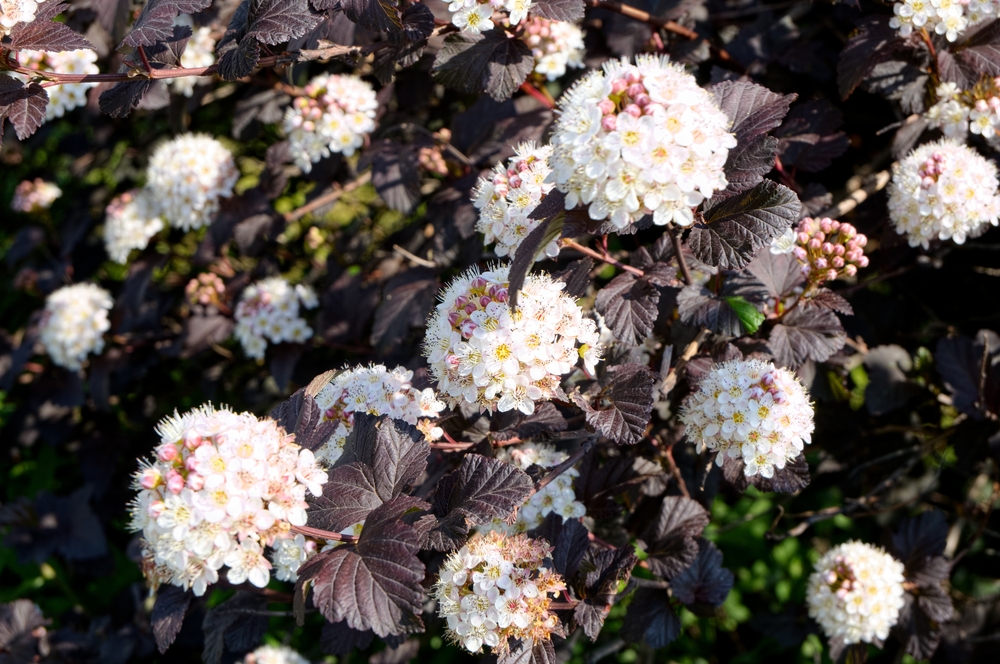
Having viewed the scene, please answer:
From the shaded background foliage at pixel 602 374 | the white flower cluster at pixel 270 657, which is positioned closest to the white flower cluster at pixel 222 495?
the shaded background foliage at pixel 602 374

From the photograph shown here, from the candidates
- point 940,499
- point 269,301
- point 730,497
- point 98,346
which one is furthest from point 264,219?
point 940,499

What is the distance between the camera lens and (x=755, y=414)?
1772 millimetres

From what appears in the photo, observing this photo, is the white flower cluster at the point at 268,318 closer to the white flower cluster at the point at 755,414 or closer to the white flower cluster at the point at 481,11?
the white flower cluster at the point at 481,11

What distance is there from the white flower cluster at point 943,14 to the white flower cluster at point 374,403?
1.64 metres

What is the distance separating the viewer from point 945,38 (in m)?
2.25

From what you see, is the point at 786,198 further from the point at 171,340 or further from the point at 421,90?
the point at 171,340

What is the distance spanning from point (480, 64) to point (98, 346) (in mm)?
2120

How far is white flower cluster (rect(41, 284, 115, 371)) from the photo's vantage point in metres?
3.17

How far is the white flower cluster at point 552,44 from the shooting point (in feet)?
7.77

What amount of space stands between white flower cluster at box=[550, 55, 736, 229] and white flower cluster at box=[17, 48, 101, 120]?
1660 millimetres

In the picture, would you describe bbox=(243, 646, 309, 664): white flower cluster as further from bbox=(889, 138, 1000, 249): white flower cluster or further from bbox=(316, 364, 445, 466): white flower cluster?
bbox=(889, 138, 1000, 249): white flower cluster

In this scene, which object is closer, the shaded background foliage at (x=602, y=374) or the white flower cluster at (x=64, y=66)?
the shaded background foliage at (x=602, y=374)

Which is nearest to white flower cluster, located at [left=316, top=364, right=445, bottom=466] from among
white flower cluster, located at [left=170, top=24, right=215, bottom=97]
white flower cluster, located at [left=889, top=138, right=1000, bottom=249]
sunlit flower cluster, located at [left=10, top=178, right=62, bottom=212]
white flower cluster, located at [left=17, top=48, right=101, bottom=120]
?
white flower cluster, located at [left=17, top=48, right=101, bottom=120]

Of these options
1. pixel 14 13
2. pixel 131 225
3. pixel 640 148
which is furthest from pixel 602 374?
pixel 131 225
